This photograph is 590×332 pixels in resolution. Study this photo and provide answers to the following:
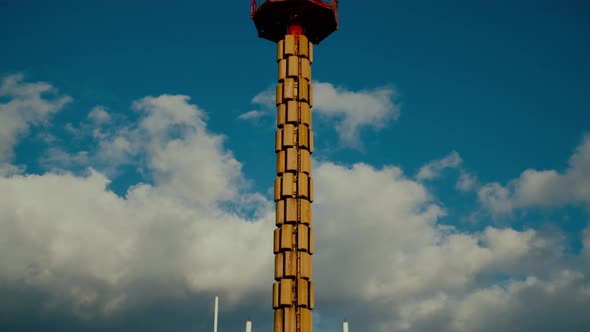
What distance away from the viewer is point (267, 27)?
66938 millimetres

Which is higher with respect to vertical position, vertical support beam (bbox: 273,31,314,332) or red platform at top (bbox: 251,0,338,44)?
red platform at top (bbox: 251,0,338,44)

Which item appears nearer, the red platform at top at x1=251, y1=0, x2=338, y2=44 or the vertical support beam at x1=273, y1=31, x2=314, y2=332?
the vertical support beam at x1=273, y1=31, x2=314, y2=332

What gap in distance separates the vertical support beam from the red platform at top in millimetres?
1382

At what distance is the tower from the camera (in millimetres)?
55219

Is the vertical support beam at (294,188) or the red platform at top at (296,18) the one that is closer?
the vertical support beam at (294,188)

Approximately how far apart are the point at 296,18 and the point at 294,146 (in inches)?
508

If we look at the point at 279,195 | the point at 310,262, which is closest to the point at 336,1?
the point at 279,195

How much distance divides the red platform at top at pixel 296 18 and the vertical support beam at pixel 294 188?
4.54ft

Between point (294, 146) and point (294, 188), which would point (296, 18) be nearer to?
point (294, 146)

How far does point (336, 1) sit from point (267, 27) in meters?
7.17

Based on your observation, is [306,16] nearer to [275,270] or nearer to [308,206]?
[308,206]

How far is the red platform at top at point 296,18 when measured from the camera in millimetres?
63938

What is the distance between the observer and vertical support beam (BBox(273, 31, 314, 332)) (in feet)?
180

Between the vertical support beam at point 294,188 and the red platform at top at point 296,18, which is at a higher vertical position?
the red platform at top at point 296,18
